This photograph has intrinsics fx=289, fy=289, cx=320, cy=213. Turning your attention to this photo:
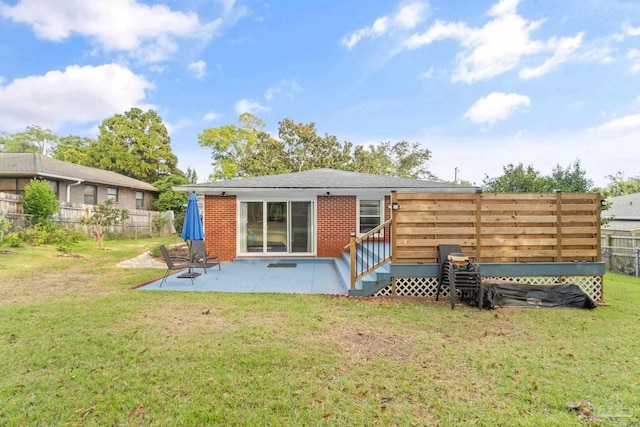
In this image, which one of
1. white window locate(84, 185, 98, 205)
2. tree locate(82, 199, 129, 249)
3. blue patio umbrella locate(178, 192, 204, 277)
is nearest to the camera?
blue patio umbrella locate(178, 192, 204, 277)

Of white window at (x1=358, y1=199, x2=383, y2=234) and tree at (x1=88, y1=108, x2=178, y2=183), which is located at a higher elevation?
tree at (x1=88, y1=108, x2=178, y2=183)

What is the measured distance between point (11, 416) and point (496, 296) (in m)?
6.67

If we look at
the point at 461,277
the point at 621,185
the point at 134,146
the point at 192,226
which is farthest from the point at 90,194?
the point at 621,185

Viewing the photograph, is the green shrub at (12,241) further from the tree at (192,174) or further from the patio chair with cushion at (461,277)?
the tree at (192,174)

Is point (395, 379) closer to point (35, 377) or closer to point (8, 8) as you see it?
point (35, 377)

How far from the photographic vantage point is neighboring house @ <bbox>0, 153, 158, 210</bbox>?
1548 cm

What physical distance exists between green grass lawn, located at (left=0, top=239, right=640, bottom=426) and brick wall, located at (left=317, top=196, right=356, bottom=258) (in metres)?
4.46

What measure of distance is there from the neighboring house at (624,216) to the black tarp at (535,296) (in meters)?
12.2

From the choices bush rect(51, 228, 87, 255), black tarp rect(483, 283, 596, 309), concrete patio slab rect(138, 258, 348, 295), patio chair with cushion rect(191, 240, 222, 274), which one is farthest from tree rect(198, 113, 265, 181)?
black tarp rect(483, 283, 596, 309)

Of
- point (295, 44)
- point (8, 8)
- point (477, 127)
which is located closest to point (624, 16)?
point (477, 127)

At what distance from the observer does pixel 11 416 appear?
2.33m

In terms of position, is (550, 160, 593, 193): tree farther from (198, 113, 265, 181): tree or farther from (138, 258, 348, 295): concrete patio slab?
(198, 113, 265, 181): tree

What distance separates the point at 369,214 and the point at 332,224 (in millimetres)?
1384

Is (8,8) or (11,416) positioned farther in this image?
(8,8)
